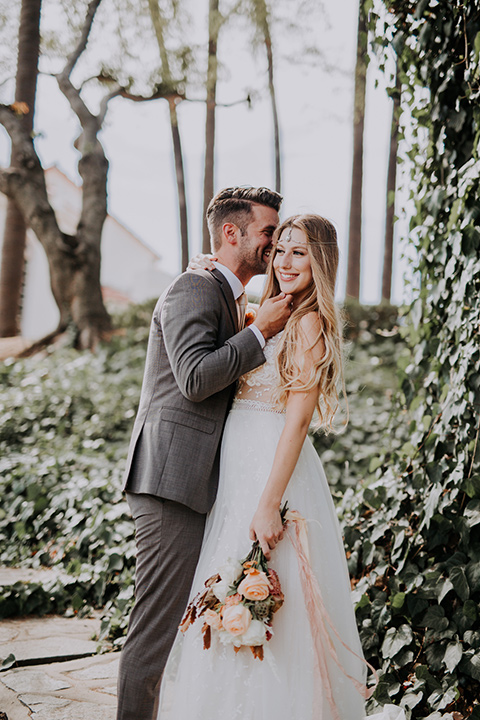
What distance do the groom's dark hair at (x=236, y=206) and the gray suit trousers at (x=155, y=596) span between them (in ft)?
3.59

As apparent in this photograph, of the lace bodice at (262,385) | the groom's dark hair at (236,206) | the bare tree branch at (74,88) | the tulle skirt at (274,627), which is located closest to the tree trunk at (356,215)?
the bare tree branch at (74,88)

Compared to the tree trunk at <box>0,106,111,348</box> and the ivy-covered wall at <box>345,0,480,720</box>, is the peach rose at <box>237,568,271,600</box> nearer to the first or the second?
the ivy-covered wall at <box>345,0,480,720</box>

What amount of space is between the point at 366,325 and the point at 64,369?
16.9 feet

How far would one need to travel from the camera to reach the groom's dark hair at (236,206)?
267 cm

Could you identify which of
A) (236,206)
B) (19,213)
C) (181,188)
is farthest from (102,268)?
(236,206)

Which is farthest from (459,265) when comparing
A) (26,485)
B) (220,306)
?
(26,485)

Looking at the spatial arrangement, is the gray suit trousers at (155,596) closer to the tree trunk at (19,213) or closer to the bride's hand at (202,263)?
the bride's hand at (202,263)

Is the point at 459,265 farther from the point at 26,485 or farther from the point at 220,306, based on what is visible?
the point at 26,485

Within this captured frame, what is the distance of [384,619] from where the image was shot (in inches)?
116

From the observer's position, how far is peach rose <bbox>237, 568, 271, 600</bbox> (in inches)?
77.2

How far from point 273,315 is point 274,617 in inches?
39.9

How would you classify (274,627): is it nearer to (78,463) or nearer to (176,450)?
(176,450)

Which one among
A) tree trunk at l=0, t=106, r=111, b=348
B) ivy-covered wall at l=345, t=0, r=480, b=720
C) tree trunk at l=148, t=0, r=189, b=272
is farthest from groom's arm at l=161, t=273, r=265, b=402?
tree trunk at l=148, t=0, r=189, b=272

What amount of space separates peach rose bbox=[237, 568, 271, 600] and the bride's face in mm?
1009
